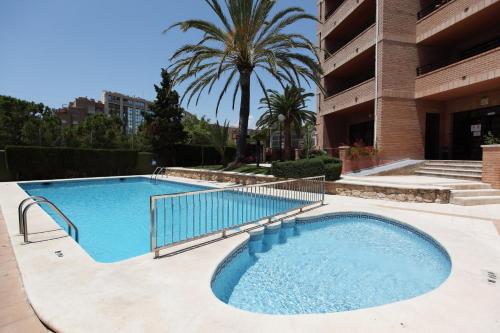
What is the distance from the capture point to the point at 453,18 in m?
12.7

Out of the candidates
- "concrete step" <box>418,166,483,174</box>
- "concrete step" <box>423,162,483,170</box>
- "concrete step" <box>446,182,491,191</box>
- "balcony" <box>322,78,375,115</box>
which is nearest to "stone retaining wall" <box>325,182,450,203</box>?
"concrete step" <box>446,182,491,191</box>

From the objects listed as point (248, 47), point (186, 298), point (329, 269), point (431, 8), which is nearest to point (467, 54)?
point (431, 8)

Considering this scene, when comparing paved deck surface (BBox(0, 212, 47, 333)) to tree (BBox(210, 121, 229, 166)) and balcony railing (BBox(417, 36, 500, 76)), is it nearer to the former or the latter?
tree (BBox(210, 121, 229, 166))

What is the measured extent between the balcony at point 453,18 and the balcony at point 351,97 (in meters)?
3.52

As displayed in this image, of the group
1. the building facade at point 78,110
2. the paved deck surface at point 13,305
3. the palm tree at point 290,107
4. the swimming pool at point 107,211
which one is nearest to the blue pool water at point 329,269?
the paved deck surface at point 13,305

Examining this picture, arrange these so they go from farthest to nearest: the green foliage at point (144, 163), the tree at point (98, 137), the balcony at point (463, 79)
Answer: the tree at point (98, 137)
the green foliage at point (144, 163)
the balcony at point (463, 79)

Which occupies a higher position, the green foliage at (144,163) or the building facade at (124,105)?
the building facade at (124,105)

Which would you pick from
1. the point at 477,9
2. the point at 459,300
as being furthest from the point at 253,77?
the point at 459,300

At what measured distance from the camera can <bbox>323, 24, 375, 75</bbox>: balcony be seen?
15542mm

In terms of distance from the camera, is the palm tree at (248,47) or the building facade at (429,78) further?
the palm tree at (248,47)

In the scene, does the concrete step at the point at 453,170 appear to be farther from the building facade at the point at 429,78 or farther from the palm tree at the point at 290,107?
the palm tree at the point at 290,107

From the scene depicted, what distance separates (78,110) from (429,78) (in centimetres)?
8668

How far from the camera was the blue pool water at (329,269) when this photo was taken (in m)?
3.57

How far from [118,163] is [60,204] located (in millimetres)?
10677
